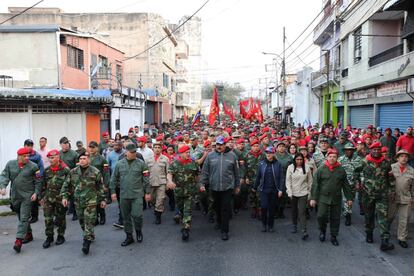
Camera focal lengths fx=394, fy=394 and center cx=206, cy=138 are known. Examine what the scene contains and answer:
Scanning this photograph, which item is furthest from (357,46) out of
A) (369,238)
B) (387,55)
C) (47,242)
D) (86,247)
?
(47,242)

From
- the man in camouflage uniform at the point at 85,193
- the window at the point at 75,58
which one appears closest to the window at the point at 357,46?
the window at the point at 75,58

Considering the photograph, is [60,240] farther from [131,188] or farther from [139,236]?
[131,188]

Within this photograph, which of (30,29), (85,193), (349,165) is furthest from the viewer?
(30,29)

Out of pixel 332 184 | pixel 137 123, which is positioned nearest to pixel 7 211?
pixel 332 184

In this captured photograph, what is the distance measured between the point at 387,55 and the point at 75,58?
615 inches

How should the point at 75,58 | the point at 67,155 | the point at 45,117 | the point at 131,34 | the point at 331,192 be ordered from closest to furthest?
the point at 331,192
the point at 67,155
the point at 45,117
the point at 75,58
the point at 131,34

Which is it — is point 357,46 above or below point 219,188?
above

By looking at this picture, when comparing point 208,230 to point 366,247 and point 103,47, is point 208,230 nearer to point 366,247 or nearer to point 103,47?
point 366,247

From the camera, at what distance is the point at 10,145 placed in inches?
461

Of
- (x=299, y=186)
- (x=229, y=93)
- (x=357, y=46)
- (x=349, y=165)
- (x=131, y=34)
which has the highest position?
(x=131, y=34)

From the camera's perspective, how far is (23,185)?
6.73 meters

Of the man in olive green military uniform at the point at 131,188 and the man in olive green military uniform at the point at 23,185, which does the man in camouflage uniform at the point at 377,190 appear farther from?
the man in olive green military uniform at the point at 23,185

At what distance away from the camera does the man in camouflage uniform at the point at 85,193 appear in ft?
20.9

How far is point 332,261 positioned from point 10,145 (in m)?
9.79
